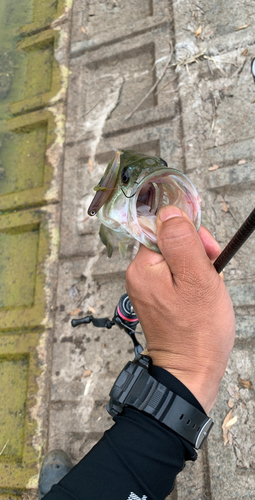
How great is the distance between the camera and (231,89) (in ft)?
9.79

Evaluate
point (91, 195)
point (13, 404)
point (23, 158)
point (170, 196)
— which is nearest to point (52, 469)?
point (13, 404)

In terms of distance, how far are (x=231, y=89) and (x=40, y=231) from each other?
2230mm

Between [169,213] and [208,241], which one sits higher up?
[169,213]

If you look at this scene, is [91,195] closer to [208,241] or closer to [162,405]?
[208,241]

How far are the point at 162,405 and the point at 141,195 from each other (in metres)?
0.97

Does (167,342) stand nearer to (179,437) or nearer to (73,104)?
(179,437)

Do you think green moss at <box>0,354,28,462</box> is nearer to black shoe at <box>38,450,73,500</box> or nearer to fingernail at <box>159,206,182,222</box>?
black shoe at <box>38,450,73,500</box>

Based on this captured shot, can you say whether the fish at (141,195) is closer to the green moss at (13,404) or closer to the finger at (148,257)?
the finger at (148,257)

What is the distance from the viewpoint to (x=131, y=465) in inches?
46.3

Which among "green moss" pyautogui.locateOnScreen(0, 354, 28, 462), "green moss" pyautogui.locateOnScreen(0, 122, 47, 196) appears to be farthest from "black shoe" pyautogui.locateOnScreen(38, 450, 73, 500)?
"green moss" pyautogui.locateOnScreen(0, 122, 47, 196)

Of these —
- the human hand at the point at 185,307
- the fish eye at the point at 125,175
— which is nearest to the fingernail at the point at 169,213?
the human hand at the point at 185,307

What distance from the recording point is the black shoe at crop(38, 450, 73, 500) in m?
2.37

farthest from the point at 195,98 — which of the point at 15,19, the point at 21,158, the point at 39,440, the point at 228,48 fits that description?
the point at 15,19

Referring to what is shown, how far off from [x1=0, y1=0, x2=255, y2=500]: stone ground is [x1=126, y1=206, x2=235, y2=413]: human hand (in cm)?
116
